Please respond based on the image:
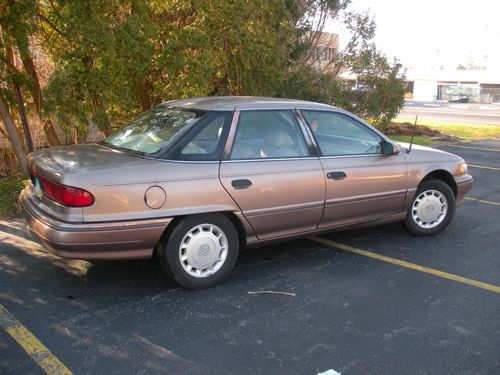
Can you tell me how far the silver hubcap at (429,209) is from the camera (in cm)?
568

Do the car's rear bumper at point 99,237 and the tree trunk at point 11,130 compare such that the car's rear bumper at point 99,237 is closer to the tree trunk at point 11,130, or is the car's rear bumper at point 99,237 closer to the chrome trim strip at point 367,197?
the chrome trim strip at point 367,197

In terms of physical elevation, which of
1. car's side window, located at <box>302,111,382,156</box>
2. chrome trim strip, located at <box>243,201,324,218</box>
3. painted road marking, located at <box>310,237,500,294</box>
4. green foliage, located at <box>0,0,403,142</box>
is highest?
green foliage, located at <box>0,0,403,142</box>

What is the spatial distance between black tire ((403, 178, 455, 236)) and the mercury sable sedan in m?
0.14

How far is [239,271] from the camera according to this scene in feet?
15.5

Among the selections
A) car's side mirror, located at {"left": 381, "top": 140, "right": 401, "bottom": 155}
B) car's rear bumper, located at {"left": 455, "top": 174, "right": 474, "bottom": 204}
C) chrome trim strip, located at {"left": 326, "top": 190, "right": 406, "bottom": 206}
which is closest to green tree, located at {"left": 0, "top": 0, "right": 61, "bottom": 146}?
chrome trim strip, located at {"left": 326, "top": 190, "right": 406, "bottom": 206}

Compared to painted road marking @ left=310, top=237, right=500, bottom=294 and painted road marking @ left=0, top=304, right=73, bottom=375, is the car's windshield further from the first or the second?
painted road marking @ left=310, top=237, right=500, bottom=294

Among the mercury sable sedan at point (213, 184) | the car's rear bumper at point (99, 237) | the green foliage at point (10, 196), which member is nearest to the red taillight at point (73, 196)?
the mercury sable sedan at point (213, 184)

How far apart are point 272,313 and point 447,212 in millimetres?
2939

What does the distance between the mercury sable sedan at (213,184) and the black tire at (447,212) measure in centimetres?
14

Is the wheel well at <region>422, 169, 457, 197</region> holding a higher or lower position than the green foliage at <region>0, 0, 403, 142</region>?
lower

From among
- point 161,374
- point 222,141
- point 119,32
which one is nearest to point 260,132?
point 222,141

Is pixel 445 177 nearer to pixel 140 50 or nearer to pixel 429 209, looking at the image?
pixel 429 209

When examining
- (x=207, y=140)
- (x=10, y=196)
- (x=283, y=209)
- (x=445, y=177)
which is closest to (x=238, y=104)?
(x=207, y=140)

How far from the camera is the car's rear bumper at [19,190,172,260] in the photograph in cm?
375
